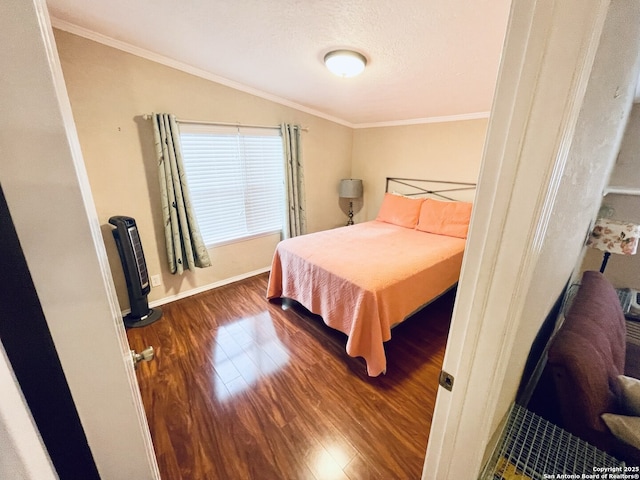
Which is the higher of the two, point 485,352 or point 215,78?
point 215,78

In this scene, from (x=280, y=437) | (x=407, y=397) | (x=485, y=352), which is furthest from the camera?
(x=407, y=397)

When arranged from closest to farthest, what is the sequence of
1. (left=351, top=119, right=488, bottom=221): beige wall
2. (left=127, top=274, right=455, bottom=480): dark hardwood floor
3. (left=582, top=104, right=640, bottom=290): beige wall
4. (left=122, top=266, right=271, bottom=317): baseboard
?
1. (left=127, top=274, right=455, bottom=480): dark hardwood floor
2. (left=582, top=104, right=640, bottom=290): beige wall
3. (left=122, top=266, right=271, bottom=317): baseboard
4. (left=351, top=119, right=488, bottom=221): beige wall

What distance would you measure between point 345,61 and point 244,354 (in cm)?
238

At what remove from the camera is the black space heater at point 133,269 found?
213cm

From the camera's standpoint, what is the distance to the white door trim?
17.4 inches

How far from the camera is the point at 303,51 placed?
Answer: 6.33ft

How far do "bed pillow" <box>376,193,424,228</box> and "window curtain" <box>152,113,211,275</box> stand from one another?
2.33 metres

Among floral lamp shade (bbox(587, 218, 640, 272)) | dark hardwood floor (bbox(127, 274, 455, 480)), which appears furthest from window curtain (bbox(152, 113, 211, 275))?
floral lamp shade (bbox(587, 218, 640, 272))

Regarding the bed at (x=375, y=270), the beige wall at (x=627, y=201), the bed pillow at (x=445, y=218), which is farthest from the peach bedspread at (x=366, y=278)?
the beige wall at (x=627, y=201)

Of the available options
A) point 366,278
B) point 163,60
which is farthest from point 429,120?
point 163,60

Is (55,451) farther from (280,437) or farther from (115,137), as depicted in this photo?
(115,137)

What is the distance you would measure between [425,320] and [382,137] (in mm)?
2656

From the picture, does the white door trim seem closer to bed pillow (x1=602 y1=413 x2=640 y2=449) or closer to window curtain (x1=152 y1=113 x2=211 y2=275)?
bed pillow (x1=602 y1=413 x2=640 y2=449)

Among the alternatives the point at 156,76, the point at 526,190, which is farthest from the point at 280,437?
the point at 156,76
